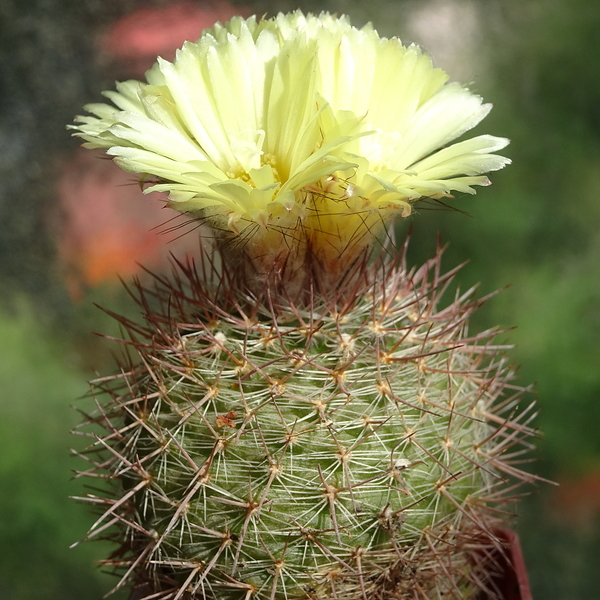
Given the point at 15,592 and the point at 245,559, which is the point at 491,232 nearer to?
the point at 245,559

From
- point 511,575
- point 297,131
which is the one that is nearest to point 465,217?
point 511,575

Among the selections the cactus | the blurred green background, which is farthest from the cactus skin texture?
the blurred green background

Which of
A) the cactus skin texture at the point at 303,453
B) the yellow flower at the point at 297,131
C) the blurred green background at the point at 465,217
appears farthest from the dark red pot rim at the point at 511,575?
the blurred green background at the point at 465,217

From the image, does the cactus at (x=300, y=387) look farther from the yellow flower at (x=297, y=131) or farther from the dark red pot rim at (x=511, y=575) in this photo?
the dark red pot rim at (x=511, y=575)

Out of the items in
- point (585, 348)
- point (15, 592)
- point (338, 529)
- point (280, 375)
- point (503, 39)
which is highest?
point (503, 39)

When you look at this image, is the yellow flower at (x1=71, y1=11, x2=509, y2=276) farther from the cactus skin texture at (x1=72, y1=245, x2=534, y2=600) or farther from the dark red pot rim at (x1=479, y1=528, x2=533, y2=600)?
the dark red pot rim at (x1=479, y1=528, x2=533, y2=600)

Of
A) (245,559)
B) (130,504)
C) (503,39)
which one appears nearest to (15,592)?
(130,504)

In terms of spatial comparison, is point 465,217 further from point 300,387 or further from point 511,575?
point 300,387
